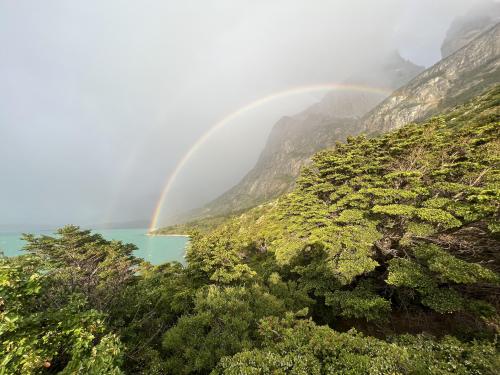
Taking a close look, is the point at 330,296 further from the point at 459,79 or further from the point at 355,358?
the point at 459,79

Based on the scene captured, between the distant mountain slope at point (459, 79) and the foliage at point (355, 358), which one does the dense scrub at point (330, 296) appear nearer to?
the foliage at point (355, 358)

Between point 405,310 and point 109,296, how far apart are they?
65.1ft

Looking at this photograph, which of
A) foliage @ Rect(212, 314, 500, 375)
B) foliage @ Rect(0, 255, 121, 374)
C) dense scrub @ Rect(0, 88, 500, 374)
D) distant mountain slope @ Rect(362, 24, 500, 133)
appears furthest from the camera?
distant mountain slope @ Rect(362, 24, 500, 133)

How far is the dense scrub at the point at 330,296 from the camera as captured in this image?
20.0 feet

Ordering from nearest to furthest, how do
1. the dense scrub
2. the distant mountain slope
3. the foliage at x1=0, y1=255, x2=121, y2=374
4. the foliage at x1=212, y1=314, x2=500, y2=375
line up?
the foliage at x1=0, y1=255, x2=121, y2=374 < the dense scrub < the foliage at x1=212, y1=314, x2=500, y2=375 < the distant mountain slope

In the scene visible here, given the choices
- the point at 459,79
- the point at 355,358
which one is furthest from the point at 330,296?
the point at 459,79

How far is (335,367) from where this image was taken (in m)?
6.70

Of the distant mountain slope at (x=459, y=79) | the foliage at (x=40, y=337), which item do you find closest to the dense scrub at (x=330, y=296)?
the foliage at (x=40, y=337)

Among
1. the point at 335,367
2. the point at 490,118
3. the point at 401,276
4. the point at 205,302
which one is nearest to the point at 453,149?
the point at 490,118

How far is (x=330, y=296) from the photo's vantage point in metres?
16.2

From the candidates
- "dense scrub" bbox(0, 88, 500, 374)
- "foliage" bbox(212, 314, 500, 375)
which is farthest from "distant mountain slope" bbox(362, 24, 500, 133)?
"foliage" bbox(212, 314, 500, 375)

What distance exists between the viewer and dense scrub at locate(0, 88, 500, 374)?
6105 millimetres

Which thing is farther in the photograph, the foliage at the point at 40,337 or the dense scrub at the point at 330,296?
the dense scrub at the point at 330,296

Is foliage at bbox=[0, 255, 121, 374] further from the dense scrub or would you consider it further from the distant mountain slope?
the distant mountain slope
